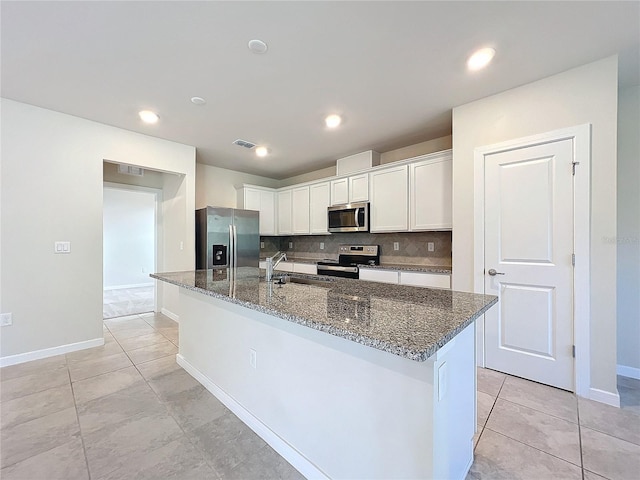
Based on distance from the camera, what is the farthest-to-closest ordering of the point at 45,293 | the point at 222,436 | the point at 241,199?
1. the point at 241,199
2. the point at 45,293
3. the point at 222,436

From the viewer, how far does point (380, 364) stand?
44.4 inches


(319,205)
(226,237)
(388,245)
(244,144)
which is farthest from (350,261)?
(244,144)

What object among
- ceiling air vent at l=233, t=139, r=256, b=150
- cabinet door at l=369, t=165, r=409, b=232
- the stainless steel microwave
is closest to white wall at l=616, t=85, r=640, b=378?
cabinet door at l=369, t=165, r=409, b=232

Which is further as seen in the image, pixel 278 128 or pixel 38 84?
pixel 278 128

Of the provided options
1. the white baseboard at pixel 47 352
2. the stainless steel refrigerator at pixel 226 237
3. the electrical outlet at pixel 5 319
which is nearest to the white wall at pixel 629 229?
the stainless steel refrigerator at pixel 226 237

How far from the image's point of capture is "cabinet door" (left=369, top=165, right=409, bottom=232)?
3.64 meters

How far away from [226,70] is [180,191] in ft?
7.79

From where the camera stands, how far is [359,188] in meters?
4.17

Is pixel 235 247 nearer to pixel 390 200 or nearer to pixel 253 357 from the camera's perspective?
pixel 390 200

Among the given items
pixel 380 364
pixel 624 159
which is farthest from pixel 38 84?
pixel 624 159

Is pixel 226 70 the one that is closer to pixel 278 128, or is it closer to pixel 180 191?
pixel 278 128

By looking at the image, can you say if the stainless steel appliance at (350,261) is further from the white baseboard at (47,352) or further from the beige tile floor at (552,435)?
the white baseboard at (47,352)

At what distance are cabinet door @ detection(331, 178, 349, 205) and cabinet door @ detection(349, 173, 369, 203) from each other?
80 mm

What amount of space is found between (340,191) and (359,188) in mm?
379
